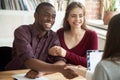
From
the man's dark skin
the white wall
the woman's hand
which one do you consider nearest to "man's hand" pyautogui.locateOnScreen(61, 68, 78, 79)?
the man's dark skin

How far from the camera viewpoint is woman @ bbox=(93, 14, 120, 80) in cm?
112

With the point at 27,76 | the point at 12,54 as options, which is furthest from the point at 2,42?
the point at 27,76

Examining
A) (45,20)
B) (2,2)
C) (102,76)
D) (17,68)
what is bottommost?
(17,68)

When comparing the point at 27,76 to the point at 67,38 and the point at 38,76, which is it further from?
the point at 67,38

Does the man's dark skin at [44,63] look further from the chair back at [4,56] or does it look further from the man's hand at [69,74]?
the chair back at [4,56]

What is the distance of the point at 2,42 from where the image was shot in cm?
328

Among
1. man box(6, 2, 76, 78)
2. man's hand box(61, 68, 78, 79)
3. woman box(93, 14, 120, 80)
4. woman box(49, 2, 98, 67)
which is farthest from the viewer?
woman box(49, 2, 98, 67)

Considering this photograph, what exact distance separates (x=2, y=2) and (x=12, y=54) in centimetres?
122

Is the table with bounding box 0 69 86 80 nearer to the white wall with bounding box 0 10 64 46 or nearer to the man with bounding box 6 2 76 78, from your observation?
the man with bounding box 6 2 76 78

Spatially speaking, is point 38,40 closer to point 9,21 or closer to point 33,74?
point 33,74

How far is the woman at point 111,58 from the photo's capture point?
112 centimetres

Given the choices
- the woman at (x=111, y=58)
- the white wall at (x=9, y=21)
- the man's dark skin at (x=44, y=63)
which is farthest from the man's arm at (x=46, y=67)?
the white wall at (x=9, y=21)

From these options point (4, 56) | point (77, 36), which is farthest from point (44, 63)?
point (77, 36)

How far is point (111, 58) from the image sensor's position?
1.16 metres
